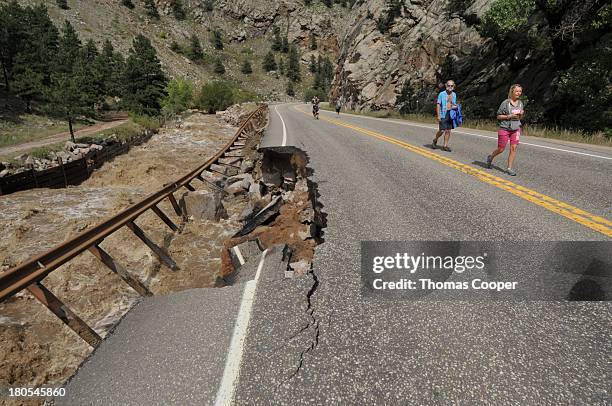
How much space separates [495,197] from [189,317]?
5007 mm

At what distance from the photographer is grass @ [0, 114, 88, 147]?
29.2m

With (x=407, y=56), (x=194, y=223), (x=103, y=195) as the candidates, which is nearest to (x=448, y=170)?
(x=194, y=223)

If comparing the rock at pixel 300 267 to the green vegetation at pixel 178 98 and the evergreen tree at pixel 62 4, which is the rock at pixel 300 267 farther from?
the evergreen tree at pixel 62 4

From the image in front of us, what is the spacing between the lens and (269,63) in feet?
413

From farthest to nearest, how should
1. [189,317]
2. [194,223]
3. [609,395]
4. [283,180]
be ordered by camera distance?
[283,180] → [194,223] → [189,317] → [609,395]

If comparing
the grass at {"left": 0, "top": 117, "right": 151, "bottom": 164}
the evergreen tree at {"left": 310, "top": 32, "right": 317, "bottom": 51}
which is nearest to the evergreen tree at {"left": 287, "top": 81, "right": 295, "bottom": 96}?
the evergreen tree at {"left": 310, "top": 32, "right": 317, "bottom": 51}

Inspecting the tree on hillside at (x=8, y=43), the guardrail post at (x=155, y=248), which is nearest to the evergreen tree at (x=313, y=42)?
the tree on hillside at (x=8, y=43)

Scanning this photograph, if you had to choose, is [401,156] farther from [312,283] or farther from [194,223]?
[312,283]

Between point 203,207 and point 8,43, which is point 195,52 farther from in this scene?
point 203,207

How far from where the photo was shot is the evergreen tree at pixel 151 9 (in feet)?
373

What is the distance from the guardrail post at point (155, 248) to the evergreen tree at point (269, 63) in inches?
5275

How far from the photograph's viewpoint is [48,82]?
154ft

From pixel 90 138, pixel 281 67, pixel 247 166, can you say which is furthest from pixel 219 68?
pixel 247 166

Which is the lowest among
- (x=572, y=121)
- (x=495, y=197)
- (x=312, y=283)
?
(x=312, y=283)
